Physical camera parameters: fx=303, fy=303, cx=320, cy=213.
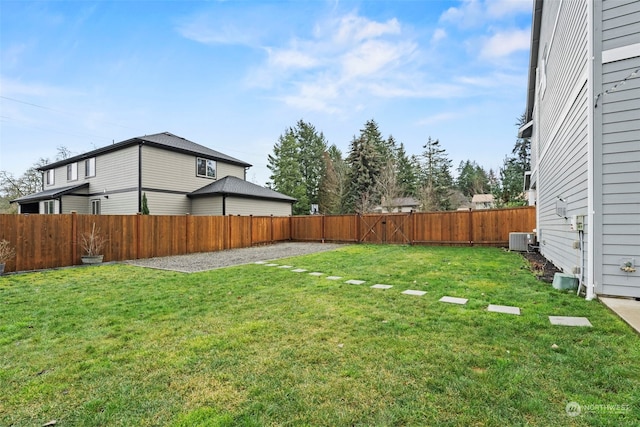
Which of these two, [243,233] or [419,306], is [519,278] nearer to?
[419,306]

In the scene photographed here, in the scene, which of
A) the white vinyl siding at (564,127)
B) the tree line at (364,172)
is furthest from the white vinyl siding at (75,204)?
the white vinyl siding at (564,127)

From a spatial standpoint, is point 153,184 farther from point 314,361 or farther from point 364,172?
point 364,172

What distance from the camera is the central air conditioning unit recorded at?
9.60 m

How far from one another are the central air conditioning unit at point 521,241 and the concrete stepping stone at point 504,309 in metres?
7.25

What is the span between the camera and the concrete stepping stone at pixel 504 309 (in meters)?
3.52

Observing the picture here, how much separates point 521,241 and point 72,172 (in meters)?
22.5

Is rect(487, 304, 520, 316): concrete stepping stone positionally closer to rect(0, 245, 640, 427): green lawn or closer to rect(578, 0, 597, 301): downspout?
rect(0, 245, 640, 427): green lawn

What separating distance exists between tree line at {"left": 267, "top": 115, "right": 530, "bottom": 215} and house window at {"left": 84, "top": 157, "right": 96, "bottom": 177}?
51.9 ft

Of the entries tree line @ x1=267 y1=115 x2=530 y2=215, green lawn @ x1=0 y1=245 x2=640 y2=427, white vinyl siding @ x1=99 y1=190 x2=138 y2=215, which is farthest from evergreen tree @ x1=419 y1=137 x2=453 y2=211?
green lawn @ x1=0 y1=245 x2=640 y2=427

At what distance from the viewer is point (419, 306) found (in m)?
3.84

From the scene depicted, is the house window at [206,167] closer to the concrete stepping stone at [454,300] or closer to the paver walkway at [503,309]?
the paver walkway at [503,309]

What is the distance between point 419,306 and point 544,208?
21.7 ft

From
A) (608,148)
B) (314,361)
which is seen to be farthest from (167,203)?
(608,148)

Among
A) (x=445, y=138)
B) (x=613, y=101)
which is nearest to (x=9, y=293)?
(x=613, y=101)
